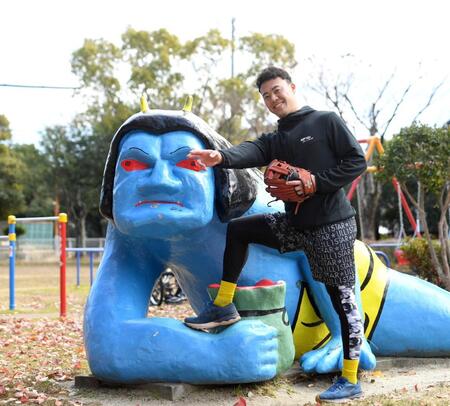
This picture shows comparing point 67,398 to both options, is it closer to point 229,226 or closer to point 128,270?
point 128,270

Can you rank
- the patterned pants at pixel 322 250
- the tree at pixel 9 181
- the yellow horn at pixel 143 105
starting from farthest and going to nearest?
the tree at pixel 9 181 → the yellow horn at pixel 143 105 → the patterned pants at pixel 322 250

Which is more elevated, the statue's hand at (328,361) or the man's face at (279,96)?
the man's face at (279,96)

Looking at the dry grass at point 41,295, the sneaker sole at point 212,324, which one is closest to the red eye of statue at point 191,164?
the sneaker sole at point 212,324

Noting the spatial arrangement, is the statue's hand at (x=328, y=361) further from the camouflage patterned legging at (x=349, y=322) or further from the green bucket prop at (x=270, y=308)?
the camouflage patterned legging at (x=349, y=322)

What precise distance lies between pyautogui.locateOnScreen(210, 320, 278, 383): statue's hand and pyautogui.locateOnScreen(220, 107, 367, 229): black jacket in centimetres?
64

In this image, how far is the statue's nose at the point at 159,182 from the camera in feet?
10.8

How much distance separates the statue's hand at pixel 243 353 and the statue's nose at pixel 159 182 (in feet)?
2.70

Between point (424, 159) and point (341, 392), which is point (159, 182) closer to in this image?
point (341, 392)

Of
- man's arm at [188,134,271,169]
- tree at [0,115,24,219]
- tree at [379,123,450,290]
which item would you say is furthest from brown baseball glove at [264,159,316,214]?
tree at [0,115,24,219]

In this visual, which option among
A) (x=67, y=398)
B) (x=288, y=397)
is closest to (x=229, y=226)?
(x=288, y=397)

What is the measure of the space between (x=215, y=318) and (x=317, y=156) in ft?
3.40

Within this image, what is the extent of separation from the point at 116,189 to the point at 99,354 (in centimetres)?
93

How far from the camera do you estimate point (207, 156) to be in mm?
3035

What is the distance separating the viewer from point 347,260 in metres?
3.31
